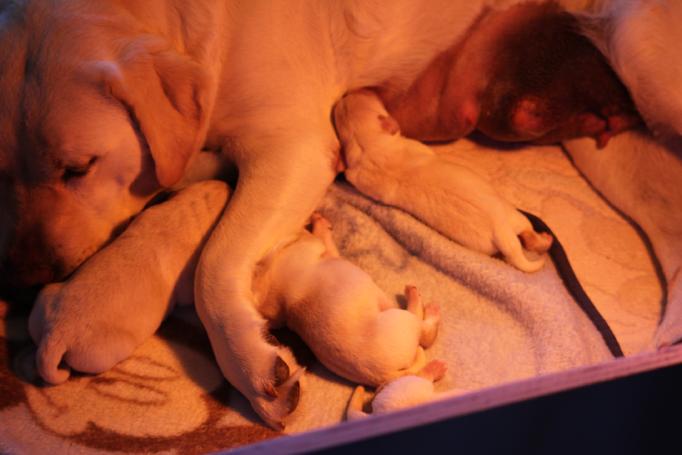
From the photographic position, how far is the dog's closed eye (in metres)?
1.36

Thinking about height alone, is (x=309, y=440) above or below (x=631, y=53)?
below

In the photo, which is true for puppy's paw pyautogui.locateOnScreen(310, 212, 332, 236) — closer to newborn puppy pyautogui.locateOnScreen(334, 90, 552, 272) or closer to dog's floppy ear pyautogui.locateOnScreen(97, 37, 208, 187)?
newborn puppy pyautogui.locateOnScreen(334, 90, 552, 272)

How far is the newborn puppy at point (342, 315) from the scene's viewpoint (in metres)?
1.32

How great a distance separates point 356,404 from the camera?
132 cm

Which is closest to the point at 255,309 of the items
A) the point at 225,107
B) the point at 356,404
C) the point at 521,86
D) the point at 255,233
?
the point at 255,233

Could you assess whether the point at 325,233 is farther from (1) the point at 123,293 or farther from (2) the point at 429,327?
(1) the point at 123,293

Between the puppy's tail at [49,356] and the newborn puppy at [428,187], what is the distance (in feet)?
2.64

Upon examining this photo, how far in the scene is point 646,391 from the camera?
1.03 meters

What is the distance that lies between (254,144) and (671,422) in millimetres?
1007

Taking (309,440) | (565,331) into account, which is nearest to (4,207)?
(309,440)

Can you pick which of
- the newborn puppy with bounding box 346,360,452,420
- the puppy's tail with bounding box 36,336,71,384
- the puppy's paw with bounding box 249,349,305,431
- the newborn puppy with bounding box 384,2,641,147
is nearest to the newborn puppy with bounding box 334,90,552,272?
the newborn puppy with bounding box 384,2,641,147

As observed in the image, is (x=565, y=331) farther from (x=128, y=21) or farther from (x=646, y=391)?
(x=128, y=21)

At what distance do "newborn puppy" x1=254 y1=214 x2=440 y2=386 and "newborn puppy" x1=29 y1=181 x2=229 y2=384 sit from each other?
0.19 m

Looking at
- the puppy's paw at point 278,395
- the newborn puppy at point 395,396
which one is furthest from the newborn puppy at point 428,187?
the puppy's paw at point 278,395
